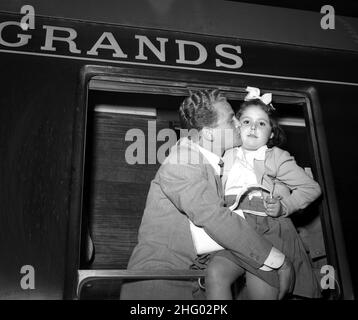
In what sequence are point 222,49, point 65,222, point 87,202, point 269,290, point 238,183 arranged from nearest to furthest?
1. point 269,290
2. point 65,222
3. point 238,183
4. point 222,49
5. point 87,202

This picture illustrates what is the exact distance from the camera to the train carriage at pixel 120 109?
1216mm

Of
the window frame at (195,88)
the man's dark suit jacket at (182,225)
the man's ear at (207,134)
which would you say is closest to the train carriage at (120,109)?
the window frame at (195,88)

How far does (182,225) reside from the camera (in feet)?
4.15

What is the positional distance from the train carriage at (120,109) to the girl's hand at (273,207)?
24 cm

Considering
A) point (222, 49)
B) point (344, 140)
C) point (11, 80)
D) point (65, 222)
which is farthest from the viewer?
point (222, 49)

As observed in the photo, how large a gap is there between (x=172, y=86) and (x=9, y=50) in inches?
23.4

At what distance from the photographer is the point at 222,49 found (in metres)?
1.75

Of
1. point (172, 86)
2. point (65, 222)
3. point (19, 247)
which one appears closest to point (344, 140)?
point (172, 86)

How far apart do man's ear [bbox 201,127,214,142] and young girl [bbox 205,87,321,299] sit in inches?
4.5

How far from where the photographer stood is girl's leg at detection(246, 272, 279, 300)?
1103mm

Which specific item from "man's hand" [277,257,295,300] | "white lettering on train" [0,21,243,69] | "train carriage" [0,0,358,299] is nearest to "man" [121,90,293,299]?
"man's hand" [277,257,295,300]

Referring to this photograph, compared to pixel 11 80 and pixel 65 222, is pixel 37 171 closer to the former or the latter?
pixel 65 222

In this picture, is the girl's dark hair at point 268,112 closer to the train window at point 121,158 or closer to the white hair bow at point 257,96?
the white hair bow at point 257,96

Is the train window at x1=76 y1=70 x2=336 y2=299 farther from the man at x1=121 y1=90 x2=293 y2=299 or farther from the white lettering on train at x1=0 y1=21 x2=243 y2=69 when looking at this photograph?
the man at x1=121 y1=90 x2=293 y2=299
